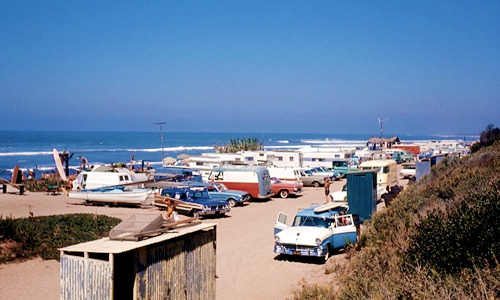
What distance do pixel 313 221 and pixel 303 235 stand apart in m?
0.87

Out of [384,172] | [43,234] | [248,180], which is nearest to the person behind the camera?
[43,234]

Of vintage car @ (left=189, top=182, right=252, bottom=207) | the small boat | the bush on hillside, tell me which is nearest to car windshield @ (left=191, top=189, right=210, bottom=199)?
vintage car @ (left=189, top=182, right=252, bottom=207)

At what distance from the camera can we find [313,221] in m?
14.5

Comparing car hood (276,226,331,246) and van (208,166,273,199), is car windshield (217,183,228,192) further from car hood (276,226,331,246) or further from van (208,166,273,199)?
car hood (276,226,331,246)

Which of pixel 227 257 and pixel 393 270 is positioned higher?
pixel 393 270

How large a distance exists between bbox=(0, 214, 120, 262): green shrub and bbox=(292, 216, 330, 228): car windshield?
229 inches

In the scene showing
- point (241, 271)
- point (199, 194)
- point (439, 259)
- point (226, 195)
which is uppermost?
point (439, 259)

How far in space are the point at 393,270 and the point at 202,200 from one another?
588 inches

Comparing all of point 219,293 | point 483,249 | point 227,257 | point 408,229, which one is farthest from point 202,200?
point 483,249

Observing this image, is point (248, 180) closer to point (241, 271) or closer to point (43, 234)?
point (43, 234)

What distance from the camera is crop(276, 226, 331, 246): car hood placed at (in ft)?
44.5

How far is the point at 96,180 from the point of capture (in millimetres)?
29156

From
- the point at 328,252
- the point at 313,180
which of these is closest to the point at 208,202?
the point at 328,252

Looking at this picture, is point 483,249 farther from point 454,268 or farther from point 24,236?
point 24,236
